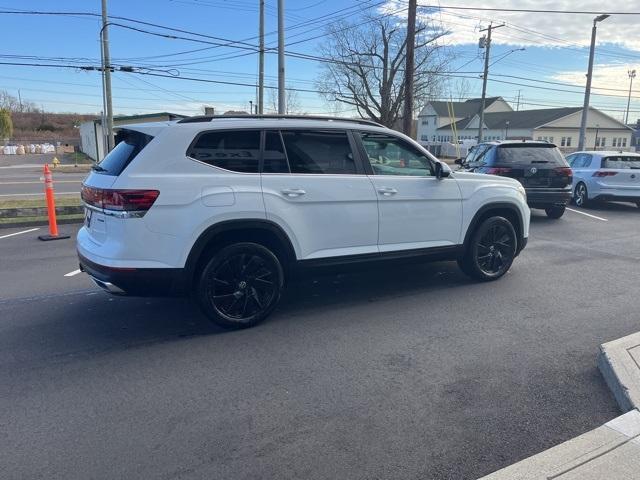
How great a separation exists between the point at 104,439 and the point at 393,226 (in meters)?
3.37

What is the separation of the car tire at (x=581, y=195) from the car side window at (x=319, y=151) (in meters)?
10.5

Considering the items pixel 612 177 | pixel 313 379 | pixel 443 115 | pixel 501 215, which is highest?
pixel 443 115

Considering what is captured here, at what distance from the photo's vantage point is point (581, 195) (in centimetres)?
1328

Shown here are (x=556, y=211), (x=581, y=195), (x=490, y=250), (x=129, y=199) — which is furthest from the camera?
(x=581, y=195)

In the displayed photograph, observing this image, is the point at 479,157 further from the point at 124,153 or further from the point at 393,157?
the point at 124,153

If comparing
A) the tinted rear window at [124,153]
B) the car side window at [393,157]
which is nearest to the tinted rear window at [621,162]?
the car side window at [393,157]

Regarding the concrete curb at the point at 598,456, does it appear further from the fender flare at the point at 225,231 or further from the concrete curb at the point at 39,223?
the concrete curb at the point at 39,223

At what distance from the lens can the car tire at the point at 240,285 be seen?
4410 millimetres

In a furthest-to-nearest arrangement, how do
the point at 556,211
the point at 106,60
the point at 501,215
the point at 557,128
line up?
the point at 557,128 → the point at 106,60 → the point at 556,211 → the point at 501,215

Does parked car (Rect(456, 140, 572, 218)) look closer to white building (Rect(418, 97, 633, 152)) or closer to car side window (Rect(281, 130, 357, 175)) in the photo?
car side window (Rect(281, 130, 357, 175))

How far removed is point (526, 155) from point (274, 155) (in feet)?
25.6

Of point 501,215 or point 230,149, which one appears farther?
point 501,215

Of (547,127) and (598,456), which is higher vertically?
(547,127)

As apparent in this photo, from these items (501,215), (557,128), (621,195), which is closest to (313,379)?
(501,215)
